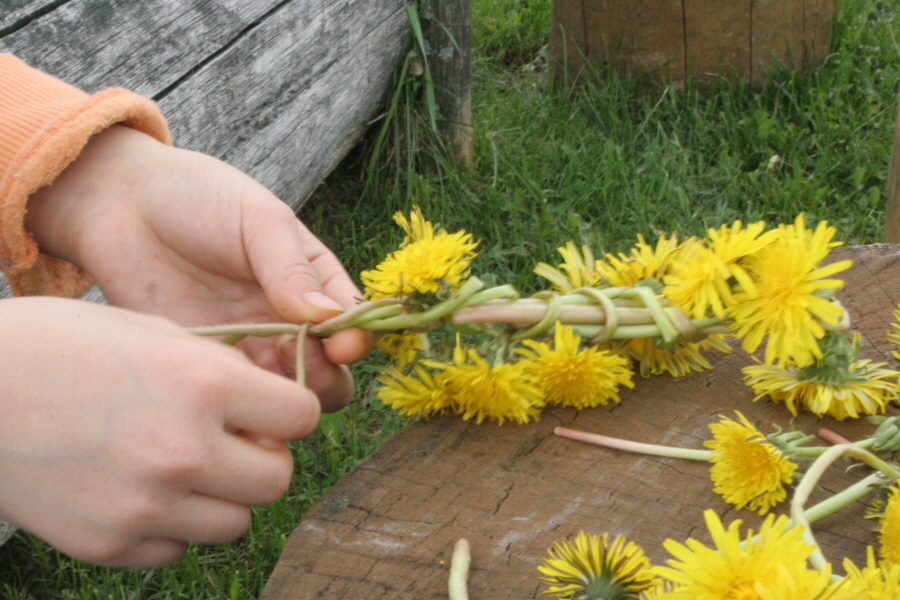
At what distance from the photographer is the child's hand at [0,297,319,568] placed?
2.47ft

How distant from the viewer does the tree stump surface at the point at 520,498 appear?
0.86m

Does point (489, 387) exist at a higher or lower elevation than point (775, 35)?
higher

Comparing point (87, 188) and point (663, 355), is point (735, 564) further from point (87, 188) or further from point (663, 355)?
point (87, 188)

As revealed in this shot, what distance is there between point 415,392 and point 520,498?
20 centimetres

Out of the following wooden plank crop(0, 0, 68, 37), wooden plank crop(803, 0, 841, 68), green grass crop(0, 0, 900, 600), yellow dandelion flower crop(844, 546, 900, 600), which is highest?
wooden plank crop(0, 0, 68, 37)

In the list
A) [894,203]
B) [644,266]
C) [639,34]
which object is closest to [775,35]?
[639,34]

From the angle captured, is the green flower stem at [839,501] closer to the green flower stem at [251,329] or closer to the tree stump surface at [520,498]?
the tree stump surface at [520,498]

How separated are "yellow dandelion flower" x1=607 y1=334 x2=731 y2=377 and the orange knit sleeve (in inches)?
32.9

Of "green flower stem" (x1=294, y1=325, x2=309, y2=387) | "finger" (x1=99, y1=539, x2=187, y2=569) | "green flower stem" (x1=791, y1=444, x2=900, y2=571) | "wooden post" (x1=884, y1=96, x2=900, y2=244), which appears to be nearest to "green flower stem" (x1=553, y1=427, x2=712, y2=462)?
"green flower stem" (x1=791, y1=444, x2=900, y2=571)

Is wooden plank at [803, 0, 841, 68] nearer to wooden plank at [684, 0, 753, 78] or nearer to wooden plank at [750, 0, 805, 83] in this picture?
wooden plank at [750, 0, 805, 83]

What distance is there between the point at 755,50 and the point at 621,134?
0.56 metres

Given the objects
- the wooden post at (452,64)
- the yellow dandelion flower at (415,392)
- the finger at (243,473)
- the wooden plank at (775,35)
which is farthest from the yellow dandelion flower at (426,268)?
the wooden plank at (775,35)

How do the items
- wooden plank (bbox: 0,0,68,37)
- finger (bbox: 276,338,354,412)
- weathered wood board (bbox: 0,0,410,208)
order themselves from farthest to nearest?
weathered wood board (bbox: 0,0,410,208) < wooden plank (bbox: 0,0,68,37) < finger (bbox: 276,338,354,412)

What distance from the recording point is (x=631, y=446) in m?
0.99
